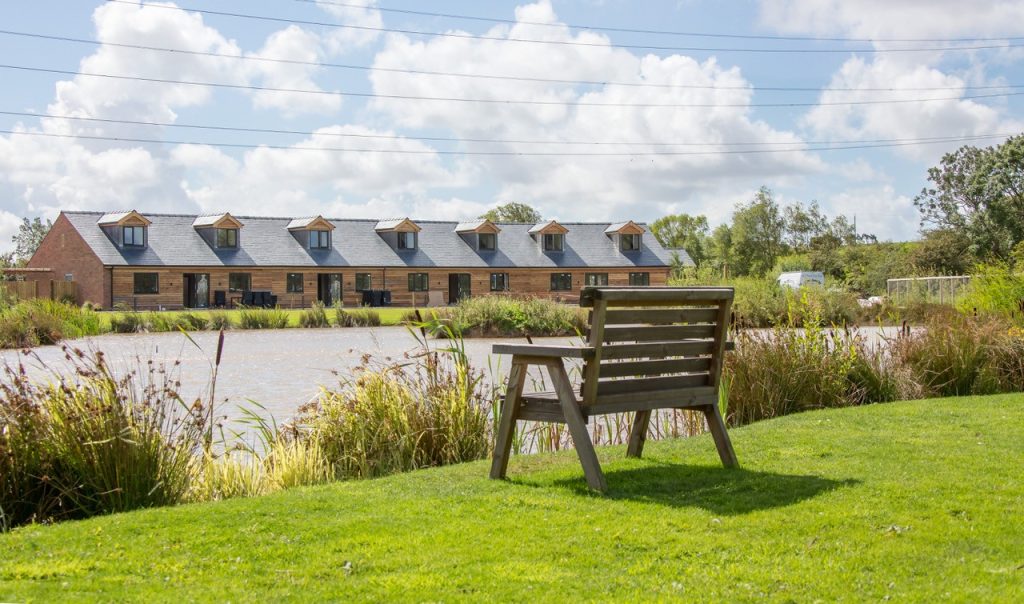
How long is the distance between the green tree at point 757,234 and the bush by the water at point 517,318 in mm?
43235

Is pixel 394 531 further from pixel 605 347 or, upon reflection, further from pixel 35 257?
pixel 35 257

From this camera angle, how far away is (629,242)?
58.2 metres

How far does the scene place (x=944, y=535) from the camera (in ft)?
15.2

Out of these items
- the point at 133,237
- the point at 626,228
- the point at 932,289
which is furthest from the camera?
the point at 626,228

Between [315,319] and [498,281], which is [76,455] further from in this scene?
[498,281]

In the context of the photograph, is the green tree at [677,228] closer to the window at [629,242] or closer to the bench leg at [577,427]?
the window at [629,242]

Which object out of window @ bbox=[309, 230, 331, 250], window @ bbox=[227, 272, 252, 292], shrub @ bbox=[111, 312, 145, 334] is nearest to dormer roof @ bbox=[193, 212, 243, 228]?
window @ bbox=[227, 272, 252, 292]

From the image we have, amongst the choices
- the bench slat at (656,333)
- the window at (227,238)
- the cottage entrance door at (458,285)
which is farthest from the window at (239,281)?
the bench slat at (656,333)

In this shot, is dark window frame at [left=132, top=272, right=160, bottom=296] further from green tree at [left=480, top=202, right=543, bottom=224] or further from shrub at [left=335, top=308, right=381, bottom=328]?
green tree at [left=480, top=202, right=543, bottom=224]

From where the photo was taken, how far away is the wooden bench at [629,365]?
224 inches

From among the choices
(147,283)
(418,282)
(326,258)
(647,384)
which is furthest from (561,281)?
(647,384)

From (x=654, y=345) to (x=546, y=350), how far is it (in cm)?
73

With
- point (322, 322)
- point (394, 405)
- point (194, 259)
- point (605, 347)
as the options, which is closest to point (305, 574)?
point (605, 347)

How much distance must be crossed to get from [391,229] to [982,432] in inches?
1834
